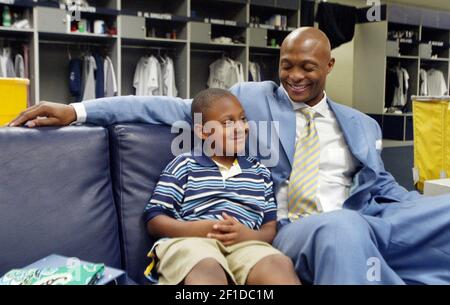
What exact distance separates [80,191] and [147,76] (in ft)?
14.5

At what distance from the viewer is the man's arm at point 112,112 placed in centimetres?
155

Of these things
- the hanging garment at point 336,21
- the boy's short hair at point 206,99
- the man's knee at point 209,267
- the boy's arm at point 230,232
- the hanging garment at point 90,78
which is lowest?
the man's knee at point 209,267

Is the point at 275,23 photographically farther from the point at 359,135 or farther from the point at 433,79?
the point at 359,135

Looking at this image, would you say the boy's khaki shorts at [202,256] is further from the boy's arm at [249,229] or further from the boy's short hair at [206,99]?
the boy's short hair at [206,99]

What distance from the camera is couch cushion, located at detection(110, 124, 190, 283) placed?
1547mm

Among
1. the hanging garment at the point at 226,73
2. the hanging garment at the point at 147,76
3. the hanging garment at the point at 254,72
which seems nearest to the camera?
the hanging garment at the point at 147,76

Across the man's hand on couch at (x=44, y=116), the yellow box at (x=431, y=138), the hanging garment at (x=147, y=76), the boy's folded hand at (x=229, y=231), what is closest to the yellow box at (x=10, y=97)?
the man's hand on couch at (x=44, y=116)

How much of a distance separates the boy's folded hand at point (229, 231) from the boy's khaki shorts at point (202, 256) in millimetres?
15

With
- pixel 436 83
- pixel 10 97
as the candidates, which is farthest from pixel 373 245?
pixel 436 83

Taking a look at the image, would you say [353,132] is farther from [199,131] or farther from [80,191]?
[80,191]

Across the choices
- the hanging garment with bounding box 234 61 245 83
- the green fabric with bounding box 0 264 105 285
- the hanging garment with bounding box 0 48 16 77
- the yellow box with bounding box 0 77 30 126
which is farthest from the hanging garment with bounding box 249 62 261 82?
the green fabric with bounding box 0 264 105 285

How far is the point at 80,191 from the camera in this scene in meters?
1.52

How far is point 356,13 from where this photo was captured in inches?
287
